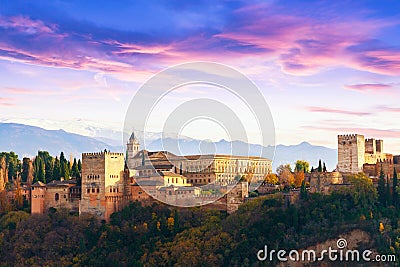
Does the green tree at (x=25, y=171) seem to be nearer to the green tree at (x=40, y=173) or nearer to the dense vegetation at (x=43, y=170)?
the dense vegetation at (x=43, y=170)

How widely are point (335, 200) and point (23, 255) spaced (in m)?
20.1

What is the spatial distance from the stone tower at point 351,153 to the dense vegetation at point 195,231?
21.2 feet

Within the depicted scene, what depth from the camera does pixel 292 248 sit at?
41562 mm

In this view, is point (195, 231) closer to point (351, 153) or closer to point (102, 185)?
point (102, 185)

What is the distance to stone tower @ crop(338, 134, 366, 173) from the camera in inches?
2025

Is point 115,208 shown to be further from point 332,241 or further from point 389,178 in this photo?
point 389,178

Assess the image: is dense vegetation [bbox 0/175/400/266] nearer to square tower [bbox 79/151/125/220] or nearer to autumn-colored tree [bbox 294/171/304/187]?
square tower [bbox 79/151/125/220]

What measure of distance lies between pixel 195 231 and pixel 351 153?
14141mm

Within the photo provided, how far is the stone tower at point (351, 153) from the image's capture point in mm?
51438

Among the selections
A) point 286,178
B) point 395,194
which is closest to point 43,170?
point 286,178

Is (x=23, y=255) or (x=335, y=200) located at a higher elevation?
(x=335, y=200)

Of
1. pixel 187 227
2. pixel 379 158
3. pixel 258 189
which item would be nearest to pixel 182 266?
pixel 187 227

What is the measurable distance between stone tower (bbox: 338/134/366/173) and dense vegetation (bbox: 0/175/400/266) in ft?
21.2

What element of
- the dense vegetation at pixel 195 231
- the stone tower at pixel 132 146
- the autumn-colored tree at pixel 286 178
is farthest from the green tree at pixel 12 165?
the autumn-colored tree at pixel 286 178
